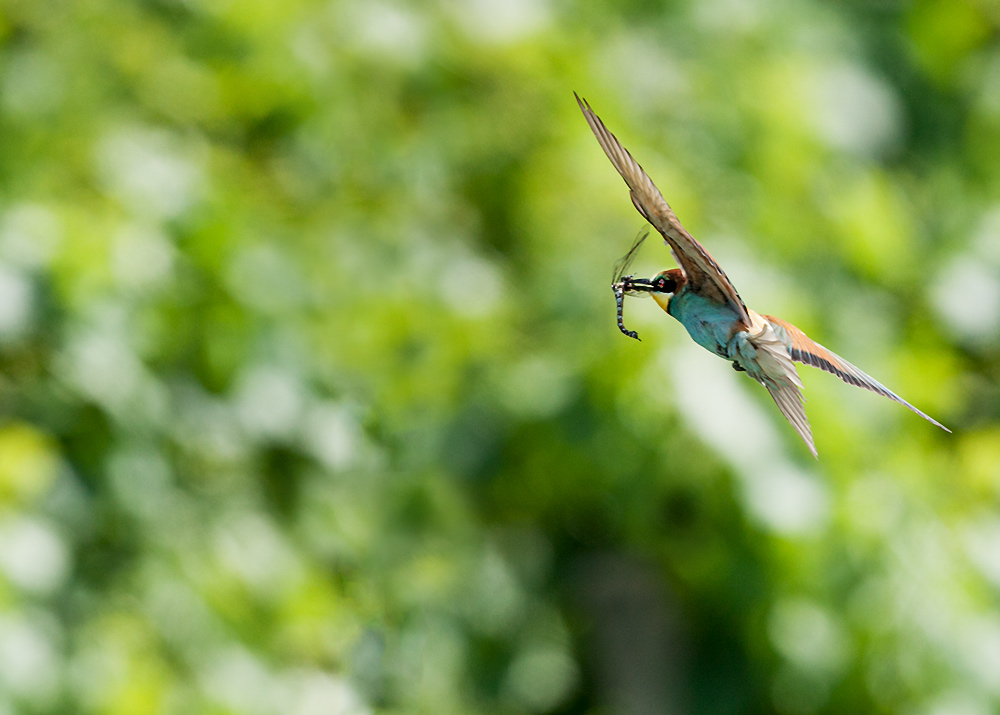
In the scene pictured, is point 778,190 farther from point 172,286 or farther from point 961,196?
point 172,286

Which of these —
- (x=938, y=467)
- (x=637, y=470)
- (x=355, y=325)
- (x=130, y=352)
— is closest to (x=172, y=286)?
(x=130, y=352)

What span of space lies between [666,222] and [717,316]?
0.05m

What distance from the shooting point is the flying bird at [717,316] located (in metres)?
0.24

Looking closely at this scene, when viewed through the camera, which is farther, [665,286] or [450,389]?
[450,389]

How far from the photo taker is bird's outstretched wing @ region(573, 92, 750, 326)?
0.23 metres

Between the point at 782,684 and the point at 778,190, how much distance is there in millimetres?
603

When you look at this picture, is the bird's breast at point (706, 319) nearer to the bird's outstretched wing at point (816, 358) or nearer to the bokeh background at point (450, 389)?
the bird's outstretched wing at point (816, 358)

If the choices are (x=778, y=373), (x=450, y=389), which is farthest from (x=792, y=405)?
(x=450, y=389)

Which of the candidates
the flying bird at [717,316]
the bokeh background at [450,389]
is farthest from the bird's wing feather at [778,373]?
the bokeh background at [450,389]

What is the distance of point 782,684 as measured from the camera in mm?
1115

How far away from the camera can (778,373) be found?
263 mm

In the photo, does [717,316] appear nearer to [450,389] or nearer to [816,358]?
[816,358]

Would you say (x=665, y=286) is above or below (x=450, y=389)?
below

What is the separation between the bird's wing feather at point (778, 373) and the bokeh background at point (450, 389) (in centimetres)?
56
